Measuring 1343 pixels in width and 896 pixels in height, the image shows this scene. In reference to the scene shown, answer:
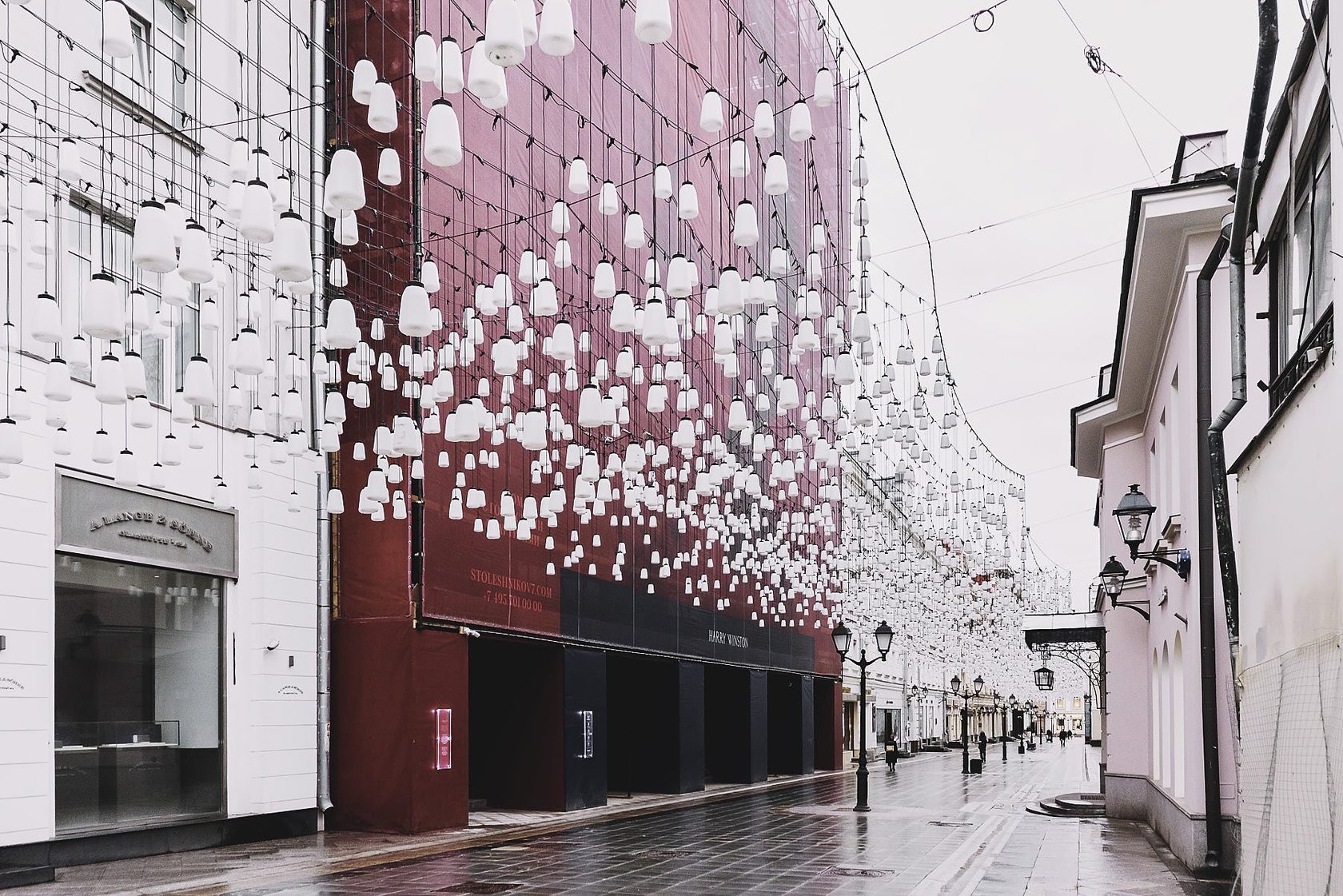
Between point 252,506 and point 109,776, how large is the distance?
4616 mm

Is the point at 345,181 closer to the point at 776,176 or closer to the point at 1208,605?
the point at 776,176

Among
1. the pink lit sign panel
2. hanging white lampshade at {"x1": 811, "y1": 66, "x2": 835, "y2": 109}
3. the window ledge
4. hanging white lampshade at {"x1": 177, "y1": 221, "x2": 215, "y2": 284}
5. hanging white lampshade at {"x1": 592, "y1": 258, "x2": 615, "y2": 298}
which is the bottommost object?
the pink lit sign panel

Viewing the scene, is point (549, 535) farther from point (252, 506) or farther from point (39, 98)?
point (39, 98)

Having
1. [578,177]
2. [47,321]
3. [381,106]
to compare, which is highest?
[578,177]

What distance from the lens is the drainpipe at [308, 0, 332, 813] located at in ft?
72.5

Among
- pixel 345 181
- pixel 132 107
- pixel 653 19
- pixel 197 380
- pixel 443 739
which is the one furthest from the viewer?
pixel 443 739

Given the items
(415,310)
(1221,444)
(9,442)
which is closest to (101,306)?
(415,310)

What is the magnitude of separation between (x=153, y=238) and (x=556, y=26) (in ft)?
8.45

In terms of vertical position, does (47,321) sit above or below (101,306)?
above

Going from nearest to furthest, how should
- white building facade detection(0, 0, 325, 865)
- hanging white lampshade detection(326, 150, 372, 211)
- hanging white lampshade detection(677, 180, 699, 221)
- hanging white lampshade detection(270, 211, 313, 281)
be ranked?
1. hanging white lampshade detection(326, 150, 372, 211)
2. hanging white lampshade detection(270, 211, 313, 281)
3. hanging white lampshade detection(677, 180, 699, 221)
4. white building facade detection(0, 0, 325, 865)

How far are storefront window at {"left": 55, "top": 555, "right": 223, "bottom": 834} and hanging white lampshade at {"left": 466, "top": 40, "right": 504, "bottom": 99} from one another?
12.3 metres

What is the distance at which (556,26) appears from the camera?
7.08 metres

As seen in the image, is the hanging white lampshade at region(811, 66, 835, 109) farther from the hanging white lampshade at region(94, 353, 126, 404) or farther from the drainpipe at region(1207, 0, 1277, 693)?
the hanging white lampshade at region(94, 353, 126, 404)

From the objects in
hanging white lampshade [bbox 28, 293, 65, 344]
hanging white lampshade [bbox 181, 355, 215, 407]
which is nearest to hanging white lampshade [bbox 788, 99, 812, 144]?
hanging white lampshade [bbox 181, 355, 215, 407]
